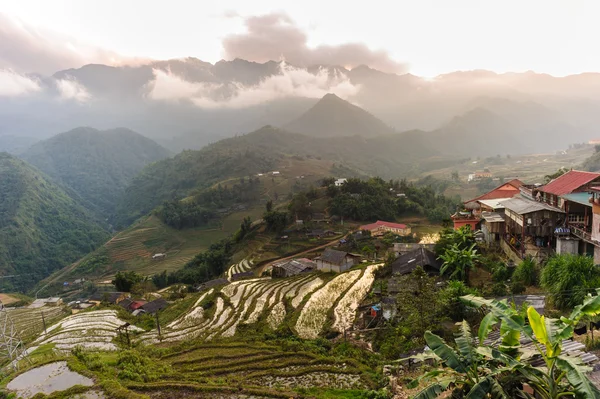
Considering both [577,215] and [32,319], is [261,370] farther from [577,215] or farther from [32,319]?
[32,319]

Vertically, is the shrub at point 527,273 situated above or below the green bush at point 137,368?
above

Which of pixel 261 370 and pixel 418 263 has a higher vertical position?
pixel 418 263

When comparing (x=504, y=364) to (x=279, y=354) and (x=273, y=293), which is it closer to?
(x=279, y=354)

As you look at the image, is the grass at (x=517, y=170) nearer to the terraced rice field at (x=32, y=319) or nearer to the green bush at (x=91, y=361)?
the green bush at (x=91, y=361)

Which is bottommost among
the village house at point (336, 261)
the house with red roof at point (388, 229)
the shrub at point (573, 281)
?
the house with red roof at point (388, 229)

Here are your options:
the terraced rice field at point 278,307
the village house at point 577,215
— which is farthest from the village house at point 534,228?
the terraced rice field at point 278,307

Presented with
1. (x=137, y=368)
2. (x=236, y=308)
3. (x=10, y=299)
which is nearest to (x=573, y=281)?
(x=137, y=368)

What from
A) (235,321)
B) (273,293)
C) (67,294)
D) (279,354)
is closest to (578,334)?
(279,354)
